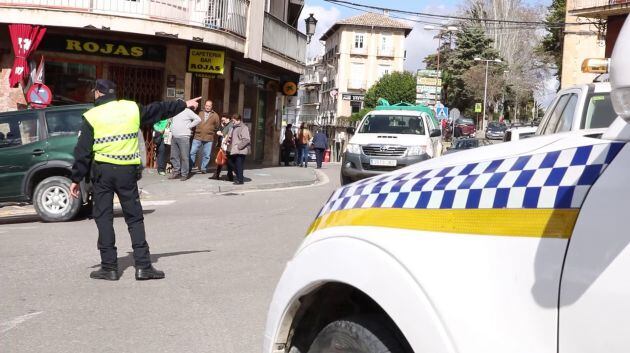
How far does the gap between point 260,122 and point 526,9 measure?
38.3 m

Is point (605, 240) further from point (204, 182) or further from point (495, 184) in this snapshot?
point (204, 182)

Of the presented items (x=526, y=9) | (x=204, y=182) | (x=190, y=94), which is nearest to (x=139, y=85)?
(x=190, y=94)

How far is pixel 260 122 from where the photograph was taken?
30000 mm

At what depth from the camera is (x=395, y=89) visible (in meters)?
81.3

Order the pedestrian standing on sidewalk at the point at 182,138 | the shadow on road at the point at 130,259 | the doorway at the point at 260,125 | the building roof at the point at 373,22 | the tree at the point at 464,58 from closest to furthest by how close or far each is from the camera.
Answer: the shadow on road at the point at 130,259, the pedestrian standing on sidewalk at the point at 182,138, the doorway at the point at 260,125, the tree at the point at 464,58, the building roof at the point at 373,22

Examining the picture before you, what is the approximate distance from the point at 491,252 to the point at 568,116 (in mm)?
6643

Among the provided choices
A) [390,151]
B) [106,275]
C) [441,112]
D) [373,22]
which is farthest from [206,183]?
[373,22]

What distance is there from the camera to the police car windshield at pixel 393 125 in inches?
674

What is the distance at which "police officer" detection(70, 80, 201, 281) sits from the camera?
7.18 metres

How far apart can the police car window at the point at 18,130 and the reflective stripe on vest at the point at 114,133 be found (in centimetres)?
552

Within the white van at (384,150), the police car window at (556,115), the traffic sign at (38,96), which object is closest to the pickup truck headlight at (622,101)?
the police car window at (556,115)

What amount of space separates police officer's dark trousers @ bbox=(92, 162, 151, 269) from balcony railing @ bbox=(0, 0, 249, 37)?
501 inches

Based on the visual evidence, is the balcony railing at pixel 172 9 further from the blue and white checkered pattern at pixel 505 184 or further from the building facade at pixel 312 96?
the building facade at pixel 312 96

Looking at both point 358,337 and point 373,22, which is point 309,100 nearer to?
point 373,22
